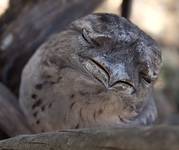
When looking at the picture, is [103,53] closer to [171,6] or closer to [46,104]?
[46,104]

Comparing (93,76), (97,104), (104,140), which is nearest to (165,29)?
(97,104)

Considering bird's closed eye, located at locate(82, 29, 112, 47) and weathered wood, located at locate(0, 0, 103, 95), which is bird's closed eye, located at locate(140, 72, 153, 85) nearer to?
bird's closed eye, located at locate(82, 29, 112, 47)

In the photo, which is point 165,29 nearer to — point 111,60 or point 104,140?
point 111,60

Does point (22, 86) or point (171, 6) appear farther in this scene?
Answer: point (171, 6)

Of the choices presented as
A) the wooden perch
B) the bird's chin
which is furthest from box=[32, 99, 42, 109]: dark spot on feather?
the wooden perch

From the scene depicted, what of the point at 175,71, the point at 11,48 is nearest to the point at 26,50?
the point at 11,48

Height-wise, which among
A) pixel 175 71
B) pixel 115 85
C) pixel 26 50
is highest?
pixel 115 85
